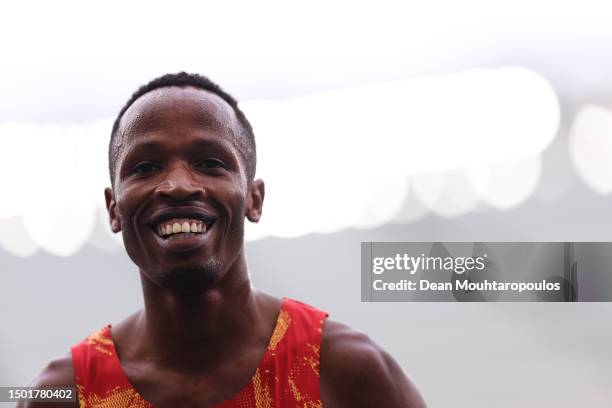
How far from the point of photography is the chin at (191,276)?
184 cm

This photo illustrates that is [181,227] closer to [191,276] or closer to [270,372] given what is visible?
[191,276]

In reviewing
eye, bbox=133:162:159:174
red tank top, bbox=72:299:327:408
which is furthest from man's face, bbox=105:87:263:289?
red tank top, bbox=72:299:327:408

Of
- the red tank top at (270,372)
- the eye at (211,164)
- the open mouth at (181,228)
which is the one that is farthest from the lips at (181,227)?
the red tank top at (270,372)

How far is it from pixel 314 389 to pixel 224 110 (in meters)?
0.71

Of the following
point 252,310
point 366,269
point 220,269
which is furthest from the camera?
point 366,269

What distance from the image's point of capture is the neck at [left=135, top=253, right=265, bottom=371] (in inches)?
77.0

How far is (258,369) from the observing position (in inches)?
75.4

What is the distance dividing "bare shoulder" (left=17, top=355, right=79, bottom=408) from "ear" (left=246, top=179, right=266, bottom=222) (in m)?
0.59

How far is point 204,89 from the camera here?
79.7 inches

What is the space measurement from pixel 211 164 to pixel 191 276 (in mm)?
273

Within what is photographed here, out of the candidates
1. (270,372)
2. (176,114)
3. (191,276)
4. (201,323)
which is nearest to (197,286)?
(191,276)

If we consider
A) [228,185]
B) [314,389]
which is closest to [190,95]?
[228,185]

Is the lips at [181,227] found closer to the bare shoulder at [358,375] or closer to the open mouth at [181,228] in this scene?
the open mouth at [181,228]

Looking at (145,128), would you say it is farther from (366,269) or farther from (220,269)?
(366,269)
